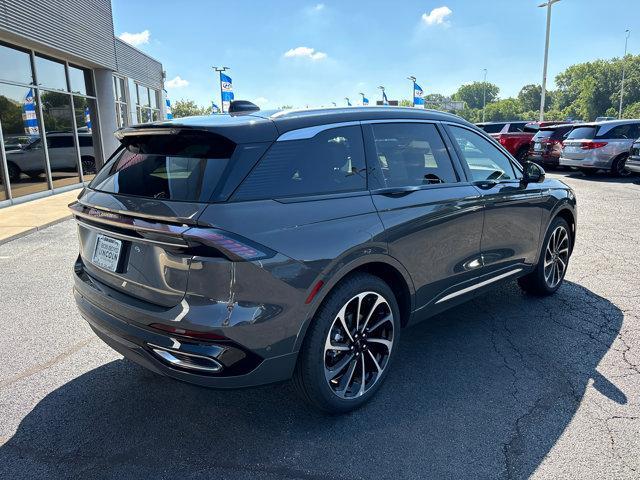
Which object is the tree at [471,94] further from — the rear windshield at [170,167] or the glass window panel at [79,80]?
the rear windshield at [170,167]

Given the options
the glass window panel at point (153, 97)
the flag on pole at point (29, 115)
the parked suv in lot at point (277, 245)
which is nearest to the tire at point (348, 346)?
the parked suv in lot at point (277, 245)

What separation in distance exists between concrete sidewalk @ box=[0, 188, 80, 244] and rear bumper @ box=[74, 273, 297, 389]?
614cm

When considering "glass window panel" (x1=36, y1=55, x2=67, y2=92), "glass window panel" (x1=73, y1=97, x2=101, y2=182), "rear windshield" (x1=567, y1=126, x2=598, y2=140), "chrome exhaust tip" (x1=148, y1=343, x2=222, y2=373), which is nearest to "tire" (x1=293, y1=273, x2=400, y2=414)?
"chrome exhaust tip" (x1=148, y1=343, x2=222, y2=373)

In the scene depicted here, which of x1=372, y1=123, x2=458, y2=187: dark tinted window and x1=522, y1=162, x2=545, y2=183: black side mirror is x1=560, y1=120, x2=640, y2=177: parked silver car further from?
x1=372, y1=123, x2=458, y2=187: dark tinted window

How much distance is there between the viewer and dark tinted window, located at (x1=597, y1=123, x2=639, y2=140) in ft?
46.9

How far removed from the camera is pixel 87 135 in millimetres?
15336

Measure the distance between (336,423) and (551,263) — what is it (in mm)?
2977

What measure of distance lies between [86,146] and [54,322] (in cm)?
1258

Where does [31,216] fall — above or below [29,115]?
below

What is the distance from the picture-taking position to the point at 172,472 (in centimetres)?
241

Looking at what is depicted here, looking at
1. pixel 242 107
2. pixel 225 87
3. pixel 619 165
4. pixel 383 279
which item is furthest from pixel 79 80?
pixel 619 165

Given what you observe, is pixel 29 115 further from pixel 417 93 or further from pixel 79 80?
pixel 417 93

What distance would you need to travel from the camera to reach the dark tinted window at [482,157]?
3.79 meters

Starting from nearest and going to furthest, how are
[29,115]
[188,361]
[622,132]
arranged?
[188,361] < [29,115] < [622,132]
